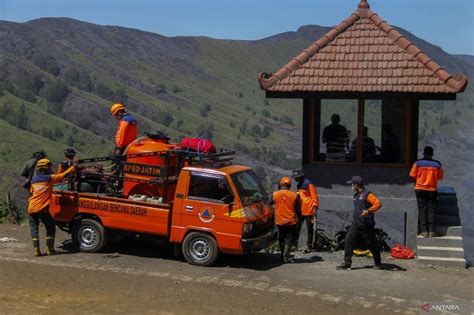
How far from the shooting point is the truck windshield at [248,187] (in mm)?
12539

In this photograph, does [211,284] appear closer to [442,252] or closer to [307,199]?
[307,199]

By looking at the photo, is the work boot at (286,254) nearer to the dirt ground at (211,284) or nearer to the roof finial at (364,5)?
the dirt ground at (211,284)

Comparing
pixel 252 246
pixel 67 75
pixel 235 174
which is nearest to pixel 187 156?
pixel 235 174

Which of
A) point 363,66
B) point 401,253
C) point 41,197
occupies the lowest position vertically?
point 401,253

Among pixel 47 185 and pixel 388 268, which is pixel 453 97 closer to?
pixel 388 268

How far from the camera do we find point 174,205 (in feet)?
41.5

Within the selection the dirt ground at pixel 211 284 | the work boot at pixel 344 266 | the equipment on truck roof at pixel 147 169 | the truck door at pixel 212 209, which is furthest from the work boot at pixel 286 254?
the equipment on truck roof at pixel 147 169

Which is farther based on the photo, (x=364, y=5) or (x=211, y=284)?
(x=364, y=5)

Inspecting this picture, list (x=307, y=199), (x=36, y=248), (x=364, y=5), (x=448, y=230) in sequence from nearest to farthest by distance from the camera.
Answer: (x=36, y=248), (x=307, y=199), (x=448, y=230), (x=364, y=5)

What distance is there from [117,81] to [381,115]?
290 ft

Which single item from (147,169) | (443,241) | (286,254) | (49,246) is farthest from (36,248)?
(443,241)

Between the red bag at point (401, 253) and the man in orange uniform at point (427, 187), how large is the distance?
55 centimetres

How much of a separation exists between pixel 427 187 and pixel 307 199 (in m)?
2.65

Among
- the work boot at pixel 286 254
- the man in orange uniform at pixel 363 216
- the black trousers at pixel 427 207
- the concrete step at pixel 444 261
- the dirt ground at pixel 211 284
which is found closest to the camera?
the dirt ground at pixel 211 284
